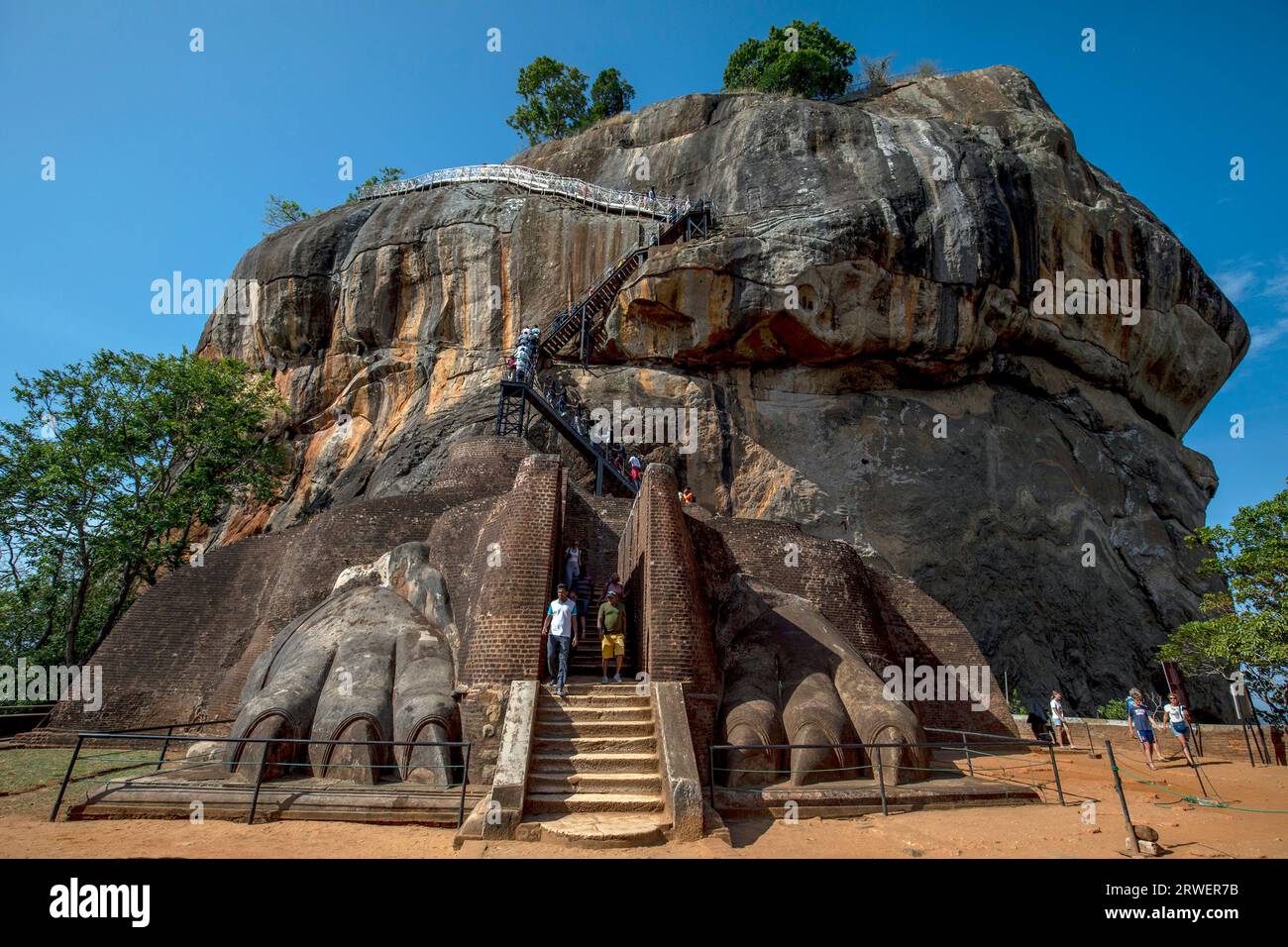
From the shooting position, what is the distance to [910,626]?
15.1 m

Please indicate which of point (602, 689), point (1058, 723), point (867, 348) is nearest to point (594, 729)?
point (602, 689)

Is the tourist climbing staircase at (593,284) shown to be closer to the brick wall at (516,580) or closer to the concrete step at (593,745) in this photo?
the brick wall at (516,580)

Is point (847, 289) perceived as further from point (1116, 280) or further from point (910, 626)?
point (910, 626)

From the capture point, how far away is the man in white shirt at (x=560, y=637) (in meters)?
8.75

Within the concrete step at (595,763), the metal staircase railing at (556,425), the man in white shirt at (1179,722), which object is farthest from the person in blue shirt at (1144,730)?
the metal staircase railing at (556,425)

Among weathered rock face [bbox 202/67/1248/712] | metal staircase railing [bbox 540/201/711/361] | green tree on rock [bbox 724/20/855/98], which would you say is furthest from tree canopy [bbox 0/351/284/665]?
green tree on rock [bbox 724/20/855/98]

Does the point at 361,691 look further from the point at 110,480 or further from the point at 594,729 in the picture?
the point at 110,480

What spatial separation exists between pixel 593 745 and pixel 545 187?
28.0m

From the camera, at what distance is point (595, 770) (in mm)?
7574

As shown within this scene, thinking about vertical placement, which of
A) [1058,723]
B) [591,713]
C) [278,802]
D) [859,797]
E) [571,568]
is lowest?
[1058,723]

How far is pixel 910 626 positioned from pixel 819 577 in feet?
9.43

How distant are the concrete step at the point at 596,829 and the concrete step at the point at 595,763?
0.62 m

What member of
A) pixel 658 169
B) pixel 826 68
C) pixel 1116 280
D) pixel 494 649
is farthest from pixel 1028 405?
pixel 494 649

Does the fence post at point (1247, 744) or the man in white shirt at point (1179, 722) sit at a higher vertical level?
the man in white shirt at point (1179, 722)
